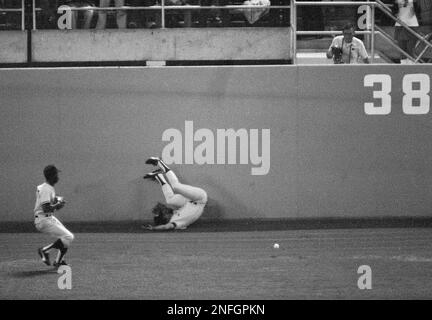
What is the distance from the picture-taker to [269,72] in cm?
1795

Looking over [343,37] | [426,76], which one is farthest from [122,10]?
[426,76]

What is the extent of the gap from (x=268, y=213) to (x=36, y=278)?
20.7ft

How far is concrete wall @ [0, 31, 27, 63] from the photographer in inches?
737

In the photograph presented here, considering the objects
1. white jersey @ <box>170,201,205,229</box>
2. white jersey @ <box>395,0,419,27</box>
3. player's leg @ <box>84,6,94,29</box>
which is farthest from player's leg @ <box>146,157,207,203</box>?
white jersey @ <box>395,0,419,27</box>

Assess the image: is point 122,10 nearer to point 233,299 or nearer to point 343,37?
point 343,37

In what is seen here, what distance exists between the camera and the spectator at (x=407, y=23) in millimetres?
18047

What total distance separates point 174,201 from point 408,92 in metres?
4.76

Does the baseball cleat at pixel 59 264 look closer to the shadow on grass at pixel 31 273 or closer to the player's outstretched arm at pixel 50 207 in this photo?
the shadow on grass at pixel 31 273

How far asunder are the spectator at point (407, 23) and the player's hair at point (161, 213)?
529cm

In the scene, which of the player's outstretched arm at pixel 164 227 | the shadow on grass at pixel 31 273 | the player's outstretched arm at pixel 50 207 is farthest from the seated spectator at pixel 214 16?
the shadow on grass at pixel 31 273

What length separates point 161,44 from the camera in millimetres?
18688

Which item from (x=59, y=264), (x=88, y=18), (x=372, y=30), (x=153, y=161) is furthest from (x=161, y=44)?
(x=59, y=264)

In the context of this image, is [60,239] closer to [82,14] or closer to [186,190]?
[186,190]

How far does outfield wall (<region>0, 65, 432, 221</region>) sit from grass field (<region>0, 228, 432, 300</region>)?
1208 mm
